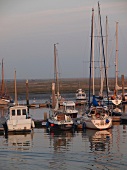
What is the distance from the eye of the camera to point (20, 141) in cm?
3597

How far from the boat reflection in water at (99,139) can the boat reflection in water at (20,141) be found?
401cm

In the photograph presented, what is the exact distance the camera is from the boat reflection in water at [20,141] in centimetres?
3312

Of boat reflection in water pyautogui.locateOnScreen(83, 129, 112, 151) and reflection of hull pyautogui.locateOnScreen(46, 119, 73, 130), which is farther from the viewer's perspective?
reflection of hull pyautogui.locateOnScreen(46, 119, 73, 130)

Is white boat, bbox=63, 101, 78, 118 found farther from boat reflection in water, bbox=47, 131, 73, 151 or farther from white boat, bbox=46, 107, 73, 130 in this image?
boat reflection in water, bbox=47, 131, 73, 151

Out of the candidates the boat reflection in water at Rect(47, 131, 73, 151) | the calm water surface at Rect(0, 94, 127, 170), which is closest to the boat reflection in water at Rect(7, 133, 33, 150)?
the calm water surface at Rect(0, 94, 127, 170)

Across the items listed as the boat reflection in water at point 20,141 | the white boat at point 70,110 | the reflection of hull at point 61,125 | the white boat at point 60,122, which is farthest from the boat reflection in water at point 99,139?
the white boat at point 70,110

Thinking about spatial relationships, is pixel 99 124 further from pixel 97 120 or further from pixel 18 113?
pixel 18 113

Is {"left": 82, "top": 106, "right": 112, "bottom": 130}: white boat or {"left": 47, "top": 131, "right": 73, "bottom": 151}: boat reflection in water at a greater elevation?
{"left": 82, "top": 106, "right": 112, "bottom": 130}: white boat

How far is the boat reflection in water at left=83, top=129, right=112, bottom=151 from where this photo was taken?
106 feet

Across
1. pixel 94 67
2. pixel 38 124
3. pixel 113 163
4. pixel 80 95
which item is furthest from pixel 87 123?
pixel 80 95

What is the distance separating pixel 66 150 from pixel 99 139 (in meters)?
5.55

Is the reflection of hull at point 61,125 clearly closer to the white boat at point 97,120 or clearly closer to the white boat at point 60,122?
the white boat at point 60,122

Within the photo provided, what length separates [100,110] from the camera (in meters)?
42.7

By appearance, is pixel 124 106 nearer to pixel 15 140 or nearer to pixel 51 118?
pixel 51 118
